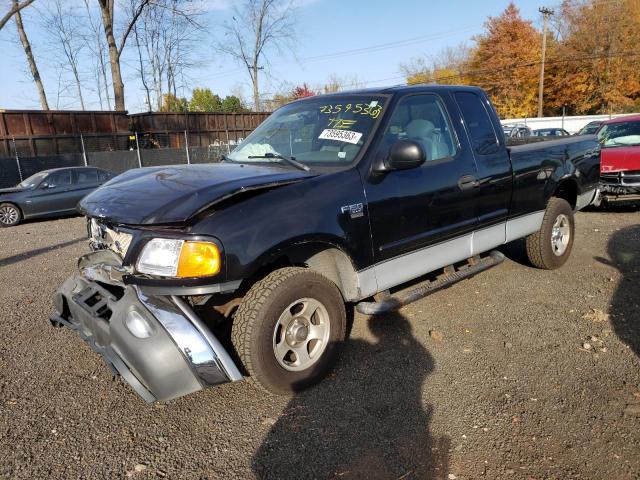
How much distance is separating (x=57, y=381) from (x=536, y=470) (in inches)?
121

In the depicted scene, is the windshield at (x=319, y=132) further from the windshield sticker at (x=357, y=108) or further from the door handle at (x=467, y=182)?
the door handle at (x=467, y=182)

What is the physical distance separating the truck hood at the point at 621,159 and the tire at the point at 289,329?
7.49 metres

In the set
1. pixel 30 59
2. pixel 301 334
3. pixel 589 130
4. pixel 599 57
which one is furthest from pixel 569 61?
pixel 301 334

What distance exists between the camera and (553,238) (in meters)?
5.50

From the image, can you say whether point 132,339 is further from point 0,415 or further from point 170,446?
point 0,415

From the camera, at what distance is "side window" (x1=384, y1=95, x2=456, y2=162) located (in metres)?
3.78

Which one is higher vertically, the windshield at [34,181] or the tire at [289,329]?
the windshield at [34,181]

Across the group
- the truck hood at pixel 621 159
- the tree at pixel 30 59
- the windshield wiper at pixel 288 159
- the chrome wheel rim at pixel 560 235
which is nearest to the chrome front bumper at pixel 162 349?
the windshield wiper at pixel 288 159

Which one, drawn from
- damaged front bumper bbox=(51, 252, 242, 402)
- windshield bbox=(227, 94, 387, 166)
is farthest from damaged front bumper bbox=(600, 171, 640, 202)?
damaged front bumper bbox=(51, 252, 242, 402)

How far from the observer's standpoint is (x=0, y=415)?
2980 millimetres

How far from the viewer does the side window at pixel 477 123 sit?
4316 mm

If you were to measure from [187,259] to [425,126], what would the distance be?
2357mm

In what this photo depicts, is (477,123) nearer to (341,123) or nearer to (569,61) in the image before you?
(341,123)

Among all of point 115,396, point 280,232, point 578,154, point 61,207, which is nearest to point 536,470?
point 280,232
